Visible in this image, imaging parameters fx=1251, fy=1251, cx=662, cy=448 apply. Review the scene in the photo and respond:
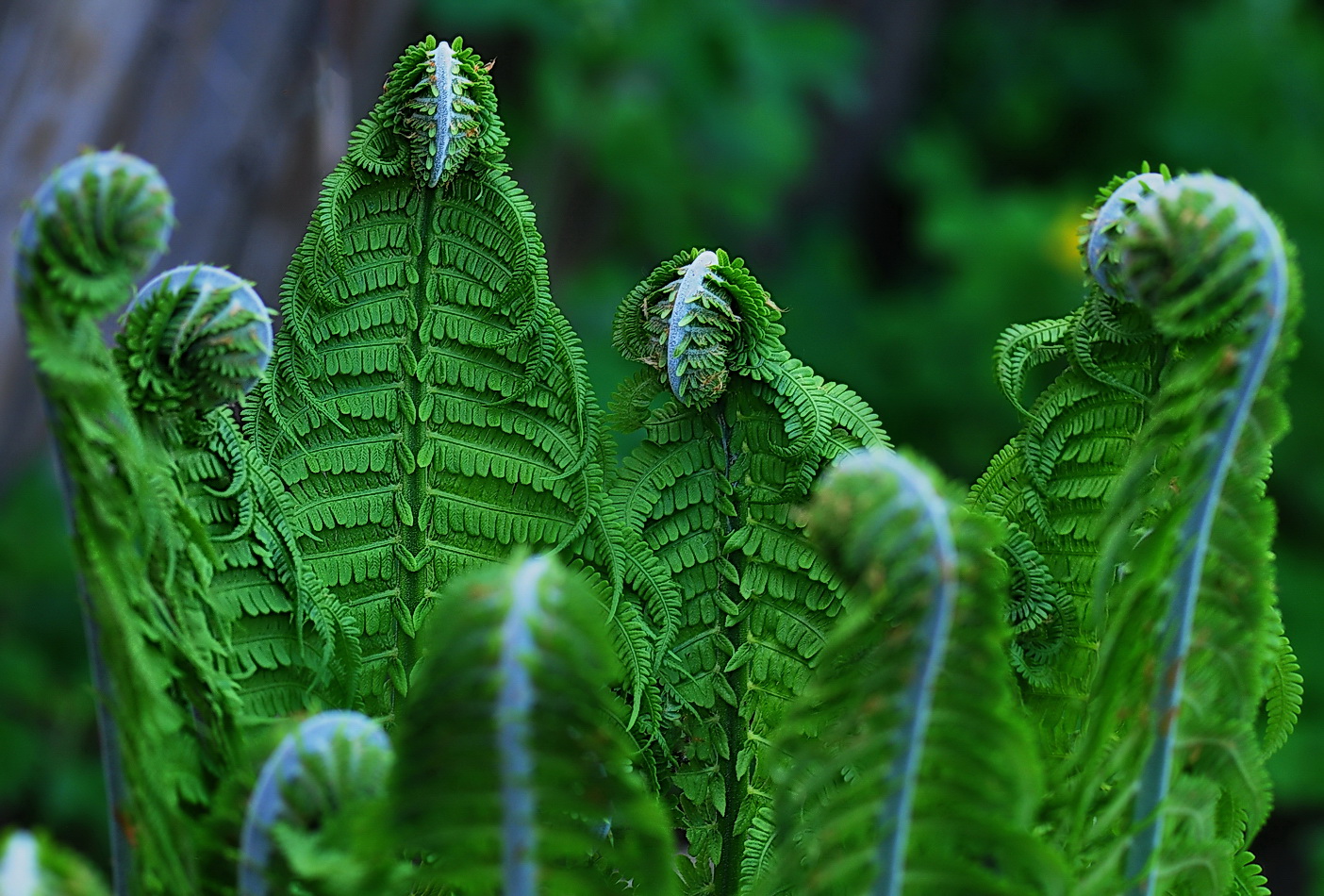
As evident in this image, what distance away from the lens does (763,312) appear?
413mm

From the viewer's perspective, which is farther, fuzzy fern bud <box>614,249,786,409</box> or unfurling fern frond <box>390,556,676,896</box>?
fuzzy fern bud <box>614,249,786,409</box>

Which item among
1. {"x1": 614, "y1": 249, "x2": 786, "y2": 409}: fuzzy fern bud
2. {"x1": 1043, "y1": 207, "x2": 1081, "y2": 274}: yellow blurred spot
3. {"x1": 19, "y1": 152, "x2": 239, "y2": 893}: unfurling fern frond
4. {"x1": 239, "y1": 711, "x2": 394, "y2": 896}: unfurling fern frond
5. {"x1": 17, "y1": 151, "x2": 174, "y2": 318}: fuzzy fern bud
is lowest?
{"x1": 239, "y1": 711, "x2": 394, "y2": 896}: unfurling fern frond

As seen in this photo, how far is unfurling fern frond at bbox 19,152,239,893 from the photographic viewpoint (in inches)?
11.5

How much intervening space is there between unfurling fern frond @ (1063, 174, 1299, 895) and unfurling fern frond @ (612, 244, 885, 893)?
0.41 feet

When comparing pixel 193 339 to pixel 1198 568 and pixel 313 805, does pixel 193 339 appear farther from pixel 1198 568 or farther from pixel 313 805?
pixel 1198 568

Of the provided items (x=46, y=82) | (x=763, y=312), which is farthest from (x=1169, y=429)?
(x=46, y=82)

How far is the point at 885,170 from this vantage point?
8.50 ft

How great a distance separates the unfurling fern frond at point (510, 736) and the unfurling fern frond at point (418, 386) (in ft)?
0.49

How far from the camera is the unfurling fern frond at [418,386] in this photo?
43cm

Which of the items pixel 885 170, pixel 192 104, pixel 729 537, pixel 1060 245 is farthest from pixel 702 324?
pixel 885 170

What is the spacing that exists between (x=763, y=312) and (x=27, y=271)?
218 millimetres

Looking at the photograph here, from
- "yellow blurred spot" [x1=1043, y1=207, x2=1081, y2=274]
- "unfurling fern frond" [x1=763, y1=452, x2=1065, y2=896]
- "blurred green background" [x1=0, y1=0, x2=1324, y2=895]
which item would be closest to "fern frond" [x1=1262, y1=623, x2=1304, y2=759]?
"unfurling fern frond" [x1=763, y1=452, x2=1065, y2=896]

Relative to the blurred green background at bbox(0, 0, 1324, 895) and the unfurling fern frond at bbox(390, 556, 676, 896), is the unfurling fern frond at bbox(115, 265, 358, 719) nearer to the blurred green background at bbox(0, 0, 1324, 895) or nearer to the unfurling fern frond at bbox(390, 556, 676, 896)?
the unfurling fern frond at bbox(390, 556, 676, 896)

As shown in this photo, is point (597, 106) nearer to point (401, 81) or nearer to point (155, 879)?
point (401, 81)
